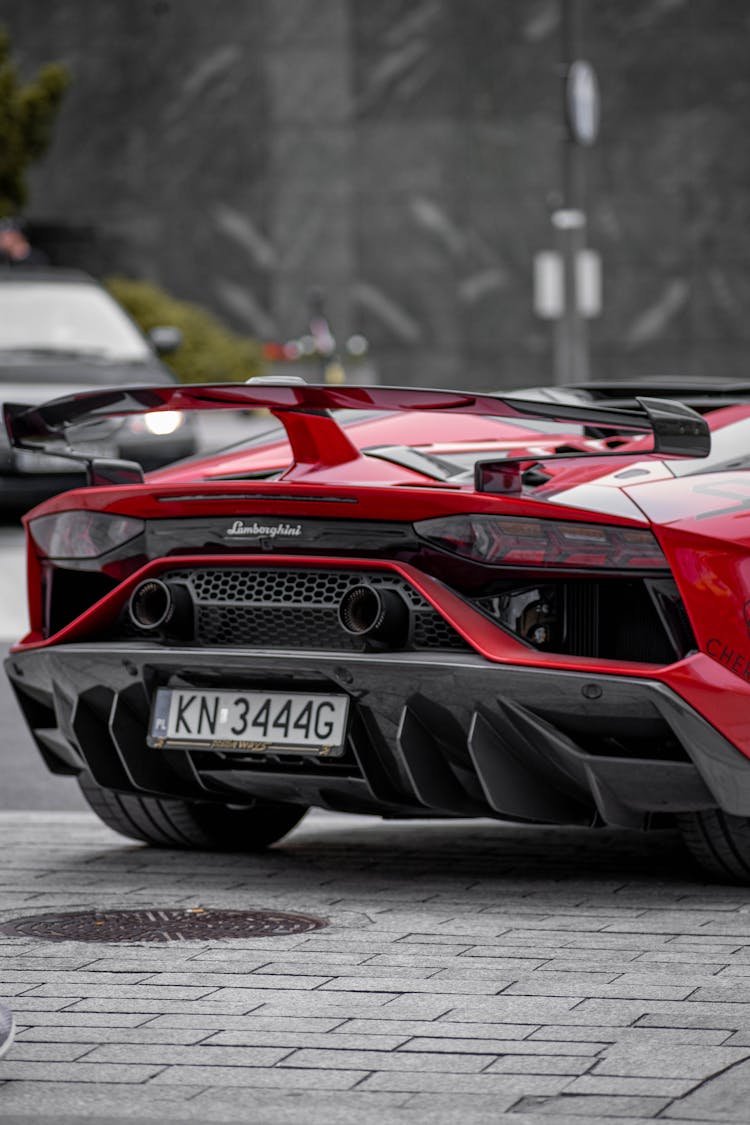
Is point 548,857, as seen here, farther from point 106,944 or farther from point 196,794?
point 106,944

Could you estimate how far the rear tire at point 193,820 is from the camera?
6039 millimetres

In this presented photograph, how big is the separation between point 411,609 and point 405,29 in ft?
88.8

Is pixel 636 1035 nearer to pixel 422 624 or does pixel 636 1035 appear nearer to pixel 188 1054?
Result: pixel 188 1054

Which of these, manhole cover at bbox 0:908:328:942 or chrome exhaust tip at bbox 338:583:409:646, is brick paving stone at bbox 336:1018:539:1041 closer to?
manhole cover at bbox 0:908:328:942

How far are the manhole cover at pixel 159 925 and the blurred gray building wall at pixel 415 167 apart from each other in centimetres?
2626

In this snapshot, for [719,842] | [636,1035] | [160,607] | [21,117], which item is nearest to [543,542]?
[719,842]

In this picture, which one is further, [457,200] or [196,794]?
[457,200]

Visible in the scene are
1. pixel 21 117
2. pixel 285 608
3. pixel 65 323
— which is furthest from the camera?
pixel 21 117

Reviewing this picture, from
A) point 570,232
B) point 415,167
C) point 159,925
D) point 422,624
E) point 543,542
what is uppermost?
point 415,167

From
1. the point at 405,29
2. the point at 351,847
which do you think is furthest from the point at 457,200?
the point at 351,847

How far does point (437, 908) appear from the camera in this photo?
5309 millimetres

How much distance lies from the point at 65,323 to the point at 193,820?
1111 centimetres

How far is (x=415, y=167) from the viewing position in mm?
31359

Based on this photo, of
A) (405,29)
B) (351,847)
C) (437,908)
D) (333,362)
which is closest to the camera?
(437,908)
